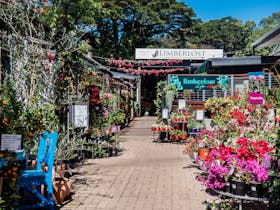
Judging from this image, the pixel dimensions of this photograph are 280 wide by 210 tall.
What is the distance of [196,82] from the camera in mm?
13258

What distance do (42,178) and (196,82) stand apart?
9.41 m

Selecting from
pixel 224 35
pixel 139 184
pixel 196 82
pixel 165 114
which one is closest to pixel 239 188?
pixel 139 184

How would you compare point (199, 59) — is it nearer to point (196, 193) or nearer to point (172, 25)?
point (172, 25)

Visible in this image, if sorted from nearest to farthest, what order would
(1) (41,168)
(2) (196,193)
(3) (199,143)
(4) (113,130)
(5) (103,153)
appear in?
(1) (41,168)
(2) (196,193)
(3) (199,143)
(5) (103,153)
(4) (113,130)

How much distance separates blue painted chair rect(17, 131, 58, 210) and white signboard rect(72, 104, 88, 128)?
2626 millimetres

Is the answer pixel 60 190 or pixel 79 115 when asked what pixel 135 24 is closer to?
pixel 79 115

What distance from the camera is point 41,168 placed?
495cm

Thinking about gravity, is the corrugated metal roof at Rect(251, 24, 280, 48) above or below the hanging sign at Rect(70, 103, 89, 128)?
above

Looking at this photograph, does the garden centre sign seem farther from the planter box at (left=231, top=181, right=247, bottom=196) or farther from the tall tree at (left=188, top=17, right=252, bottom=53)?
the tall tree at (left=188, top=17, right=252, bottom=53)

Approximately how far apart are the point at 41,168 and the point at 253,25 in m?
51.7

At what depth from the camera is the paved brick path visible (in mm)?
5285

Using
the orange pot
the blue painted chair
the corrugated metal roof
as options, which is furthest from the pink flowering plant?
the corrugated metal roof

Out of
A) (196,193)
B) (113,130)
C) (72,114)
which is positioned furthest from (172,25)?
(196,193)

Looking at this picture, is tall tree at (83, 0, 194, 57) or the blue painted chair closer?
the blue painted chair
